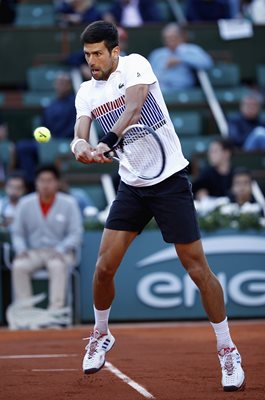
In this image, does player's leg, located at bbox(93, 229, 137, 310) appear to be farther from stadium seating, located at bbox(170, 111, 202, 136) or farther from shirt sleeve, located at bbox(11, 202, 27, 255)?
stadium seating, located at bbox(170, 111, 202, 136)

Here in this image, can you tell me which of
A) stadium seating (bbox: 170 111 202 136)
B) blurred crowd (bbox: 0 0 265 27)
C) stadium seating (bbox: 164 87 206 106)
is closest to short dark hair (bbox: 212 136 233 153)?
stadium seating (bbox: 170 111 202 136)

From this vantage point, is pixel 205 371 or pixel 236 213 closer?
pixel 205 371

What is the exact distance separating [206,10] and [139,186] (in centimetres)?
1197

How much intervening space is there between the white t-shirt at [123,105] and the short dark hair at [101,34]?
213mm

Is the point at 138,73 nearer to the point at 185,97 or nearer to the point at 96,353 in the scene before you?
the point at 96,353

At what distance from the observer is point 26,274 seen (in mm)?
12688

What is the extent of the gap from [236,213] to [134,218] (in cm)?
599

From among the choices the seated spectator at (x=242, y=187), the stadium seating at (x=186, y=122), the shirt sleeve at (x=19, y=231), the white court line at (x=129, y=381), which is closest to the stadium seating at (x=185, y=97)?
the stadium seating at (x=186, y=122)

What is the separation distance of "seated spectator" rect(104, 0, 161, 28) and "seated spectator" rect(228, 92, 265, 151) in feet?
11.6

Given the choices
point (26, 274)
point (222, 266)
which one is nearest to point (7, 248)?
point (26, 274)

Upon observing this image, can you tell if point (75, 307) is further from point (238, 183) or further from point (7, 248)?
point (238, 183)

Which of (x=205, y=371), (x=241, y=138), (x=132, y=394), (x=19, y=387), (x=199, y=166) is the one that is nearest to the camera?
(x=132, y=394)

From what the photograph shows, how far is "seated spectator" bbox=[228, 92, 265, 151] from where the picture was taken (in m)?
15.3

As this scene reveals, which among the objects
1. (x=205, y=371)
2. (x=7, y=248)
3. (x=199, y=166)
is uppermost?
(x=199, y=166)
